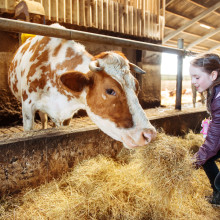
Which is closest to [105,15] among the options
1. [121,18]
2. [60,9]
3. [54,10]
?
[121,18]

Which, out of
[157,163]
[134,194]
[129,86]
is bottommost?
[134,194]

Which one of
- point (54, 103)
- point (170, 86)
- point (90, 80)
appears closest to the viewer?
point (90, 80)

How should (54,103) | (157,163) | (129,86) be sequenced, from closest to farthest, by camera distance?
(157,163) → (129,86) → (54,103)

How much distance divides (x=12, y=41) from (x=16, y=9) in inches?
24.2

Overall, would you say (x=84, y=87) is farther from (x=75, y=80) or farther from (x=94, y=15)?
(x=94, y=15)

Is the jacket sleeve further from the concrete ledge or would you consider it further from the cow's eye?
the concrete ledge

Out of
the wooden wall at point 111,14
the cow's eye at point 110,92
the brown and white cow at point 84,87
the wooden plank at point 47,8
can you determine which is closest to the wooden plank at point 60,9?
the wooden wall at point 111,14

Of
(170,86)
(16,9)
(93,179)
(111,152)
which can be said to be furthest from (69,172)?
(170,86)

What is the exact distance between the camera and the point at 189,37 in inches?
460

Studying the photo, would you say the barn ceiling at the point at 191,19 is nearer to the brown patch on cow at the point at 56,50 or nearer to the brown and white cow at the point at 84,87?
the brown patch on cow at the point at 56,50

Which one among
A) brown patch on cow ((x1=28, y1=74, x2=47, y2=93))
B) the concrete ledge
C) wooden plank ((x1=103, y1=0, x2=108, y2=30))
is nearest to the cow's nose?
the concrete ledge

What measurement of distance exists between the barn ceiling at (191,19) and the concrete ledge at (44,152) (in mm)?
7109

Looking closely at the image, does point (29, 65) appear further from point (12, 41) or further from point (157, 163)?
point (157, 163)

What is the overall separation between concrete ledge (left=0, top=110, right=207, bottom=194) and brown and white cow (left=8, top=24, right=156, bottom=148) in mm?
361
